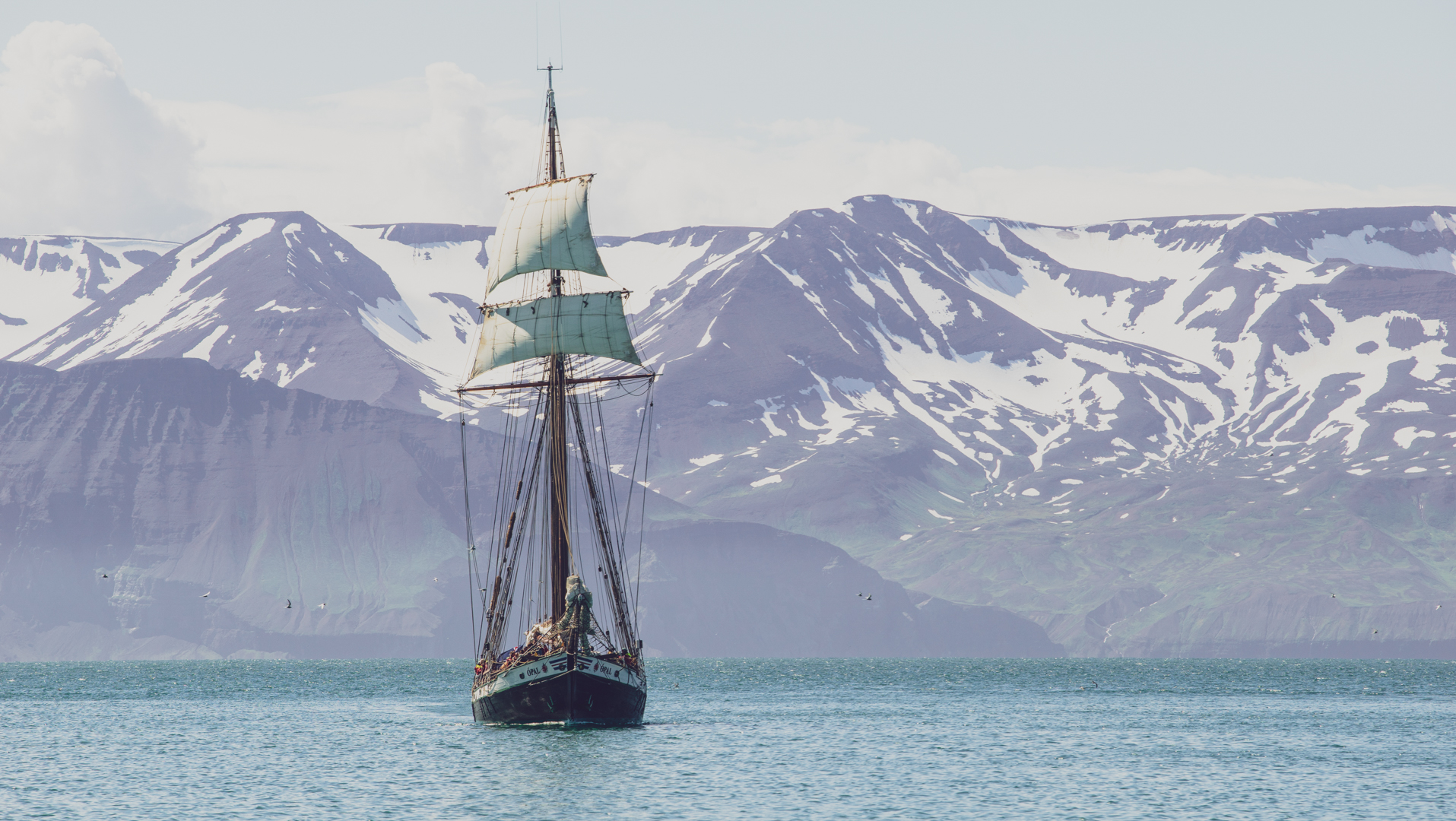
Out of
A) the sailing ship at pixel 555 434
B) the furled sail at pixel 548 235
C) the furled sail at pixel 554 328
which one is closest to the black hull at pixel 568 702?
the sailing ship at pixel 555 434

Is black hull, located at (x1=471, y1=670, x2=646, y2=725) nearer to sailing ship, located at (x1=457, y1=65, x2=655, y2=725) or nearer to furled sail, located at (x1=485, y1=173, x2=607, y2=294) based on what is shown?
sailing ship, located at (x1=457, y1=65, x2=655, y2=725)

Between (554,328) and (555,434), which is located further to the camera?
(554,328)

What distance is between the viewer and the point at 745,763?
270ft

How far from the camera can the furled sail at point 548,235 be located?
10356 cm

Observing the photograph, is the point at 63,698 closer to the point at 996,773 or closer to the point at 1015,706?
the point at 1015,706

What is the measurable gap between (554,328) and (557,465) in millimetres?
10327

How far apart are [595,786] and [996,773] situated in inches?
768

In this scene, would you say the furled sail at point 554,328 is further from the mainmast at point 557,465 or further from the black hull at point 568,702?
the black hull at point 568,702

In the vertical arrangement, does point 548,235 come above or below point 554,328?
above

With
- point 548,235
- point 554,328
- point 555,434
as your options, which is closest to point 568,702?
point 555,434

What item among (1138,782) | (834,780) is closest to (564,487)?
(834,780)

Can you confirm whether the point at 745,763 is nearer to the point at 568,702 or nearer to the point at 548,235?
the point at 568,702

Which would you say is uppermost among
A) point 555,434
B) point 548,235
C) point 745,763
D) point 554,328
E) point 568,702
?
point 548,235

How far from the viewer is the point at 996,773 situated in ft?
261
